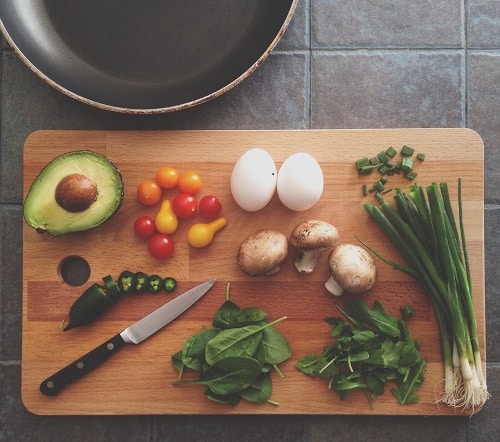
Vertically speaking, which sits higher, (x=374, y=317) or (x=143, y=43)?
(x=143, y=43)

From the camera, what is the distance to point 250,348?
109 cm

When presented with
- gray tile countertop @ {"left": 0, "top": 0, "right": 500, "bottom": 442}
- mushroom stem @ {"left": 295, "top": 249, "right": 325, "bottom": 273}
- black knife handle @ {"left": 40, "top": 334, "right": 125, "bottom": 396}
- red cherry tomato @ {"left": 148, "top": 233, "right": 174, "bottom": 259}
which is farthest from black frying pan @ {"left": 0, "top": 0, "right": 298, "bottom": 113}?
black knife handle @ {"left": 40, "top": 334, "right": 125, "bottom": 396}

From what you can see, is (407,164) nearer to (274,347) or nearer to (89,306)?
(274,347)

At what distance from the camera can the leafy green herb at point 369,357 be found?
1.10 metres

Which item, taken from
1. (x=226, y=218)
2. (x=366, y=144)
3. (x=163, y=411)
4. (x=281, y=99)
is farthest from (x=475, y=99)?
(x=163, y=411)

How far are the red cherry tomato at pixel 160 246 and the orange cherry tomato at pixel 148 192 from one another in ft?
0.24

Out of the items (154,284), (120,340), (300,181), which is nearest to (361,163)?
(300,181)

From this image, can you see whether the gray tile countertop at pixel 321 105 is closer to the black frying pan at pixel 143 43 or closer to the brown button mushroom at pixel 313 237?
the black frying pan at pixel 143 43

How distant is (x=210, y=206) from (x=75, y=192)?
0.26 metres

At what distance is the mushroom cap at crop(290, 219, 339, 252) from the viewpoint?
1.07 m

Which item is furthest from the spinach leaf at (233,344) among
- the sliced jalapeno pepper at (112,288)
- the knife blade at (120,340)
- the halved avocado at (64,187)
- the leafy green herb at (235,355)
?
the halved avocado at (64,187)

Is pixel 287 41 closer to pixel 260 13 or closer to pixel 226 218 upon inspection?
pixel 260 13

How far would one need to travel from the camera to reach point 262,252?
1.08 m

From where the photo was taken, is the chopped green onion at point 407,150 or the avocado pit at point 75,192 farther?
the chopped green onion at point 407,150
